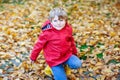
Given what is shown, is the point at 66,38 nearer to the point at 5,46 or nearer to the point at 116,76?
the point at 116,76

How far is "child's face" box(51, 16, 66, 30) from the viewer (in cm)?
379

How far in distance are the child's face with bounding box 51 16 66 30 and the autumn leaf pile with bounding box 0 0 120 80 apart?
3.04ft

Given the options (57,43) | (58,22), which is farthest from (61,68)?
(58,22)

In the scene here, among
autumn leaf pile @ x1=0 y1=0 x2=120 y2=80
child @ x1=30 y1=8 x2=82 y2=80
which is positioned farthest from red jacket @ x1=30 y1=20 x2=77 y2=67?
autumn leaf pile @ x1=0 y1=0 x2=120 y2=80

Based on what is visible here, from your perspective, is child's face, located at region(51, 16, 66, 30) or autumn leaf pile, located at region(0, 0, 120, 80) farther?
autumn leaf pile, located at region(0, 0, 120, 80)

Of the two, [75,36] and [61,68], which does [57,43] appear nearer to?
[61,68]

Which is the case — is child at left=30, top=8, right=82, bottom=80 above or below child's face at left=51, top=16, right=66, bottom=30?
below

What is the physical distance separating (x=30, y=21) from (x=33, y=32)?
93cm

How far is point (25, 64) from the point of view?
15.3 feet

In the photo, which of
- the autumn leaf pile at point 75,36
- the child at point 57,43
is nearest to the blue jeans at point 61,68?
the child at point 57,43

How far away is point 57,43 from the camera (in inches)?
152

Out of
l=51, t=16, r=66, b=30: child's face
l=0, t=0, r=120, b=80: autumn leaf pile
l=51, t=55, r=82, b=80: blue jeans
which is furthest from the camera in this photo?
l=0, t=0, r=120, b=80: autumn leaf pile

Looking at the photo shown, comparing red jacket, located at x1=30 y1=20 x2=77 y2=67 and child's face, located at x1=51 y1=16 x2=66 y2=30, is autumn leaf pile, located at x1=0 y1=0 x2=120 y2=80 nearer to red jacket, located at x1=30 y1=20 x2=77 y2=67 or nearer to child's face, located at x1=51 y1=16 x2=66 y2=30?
red jacket, located at x1=30 y1=20 x2=77 y2=67

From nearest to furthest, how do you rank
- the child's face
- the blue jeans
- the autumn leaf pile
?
1. the child's face
2. the blue jeans
3. the autumn leaf pile
